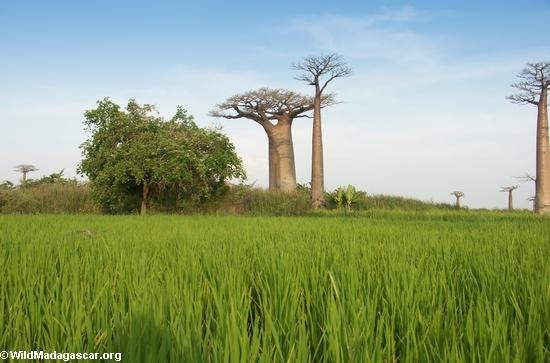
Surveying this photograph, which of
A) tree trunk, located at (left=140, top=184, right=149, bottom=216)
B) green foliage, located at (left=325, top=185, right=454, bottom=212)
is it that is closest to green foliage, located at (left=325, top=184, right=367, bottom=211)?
green foliage, located at (left=325, top=185, right=454, bottom=212)

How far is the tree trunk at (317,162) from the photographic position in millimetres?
20953

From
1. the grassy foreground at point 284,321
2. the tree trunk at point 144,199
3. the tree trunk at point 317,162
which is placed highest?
the tree trunk at point 317,162

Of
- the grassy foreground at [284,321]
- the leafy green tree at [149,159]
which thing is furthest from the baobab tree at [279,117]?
the grassy foreground at [284,321]

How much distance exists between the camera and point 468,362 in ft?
4.17

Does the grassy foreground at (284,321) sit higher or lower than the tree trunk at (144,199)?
lower

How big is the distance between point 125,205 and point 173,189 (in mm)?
1804

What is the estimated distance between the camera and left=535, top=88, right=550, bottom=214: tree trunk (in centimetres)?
1828

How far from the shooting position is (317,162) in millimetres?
21109

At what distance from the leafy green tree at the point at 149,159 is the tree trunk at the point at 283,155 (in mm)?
8197

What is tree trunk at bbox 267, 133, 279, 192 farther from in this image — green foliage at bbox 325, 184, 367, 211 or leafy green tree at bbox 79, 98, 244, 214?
leafy green tree at bbox 79, 98, 244, 214

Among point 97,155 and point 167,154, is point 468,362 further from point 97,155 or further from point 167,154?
point 97,155

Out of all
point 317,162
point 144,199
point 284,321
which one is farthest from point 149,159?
point 284,321

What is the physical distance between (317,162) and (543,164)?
30.5 ft

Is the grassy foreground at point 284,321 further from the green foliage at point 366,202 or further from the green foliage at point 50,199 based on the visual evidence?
the green foliage at point 366,202
